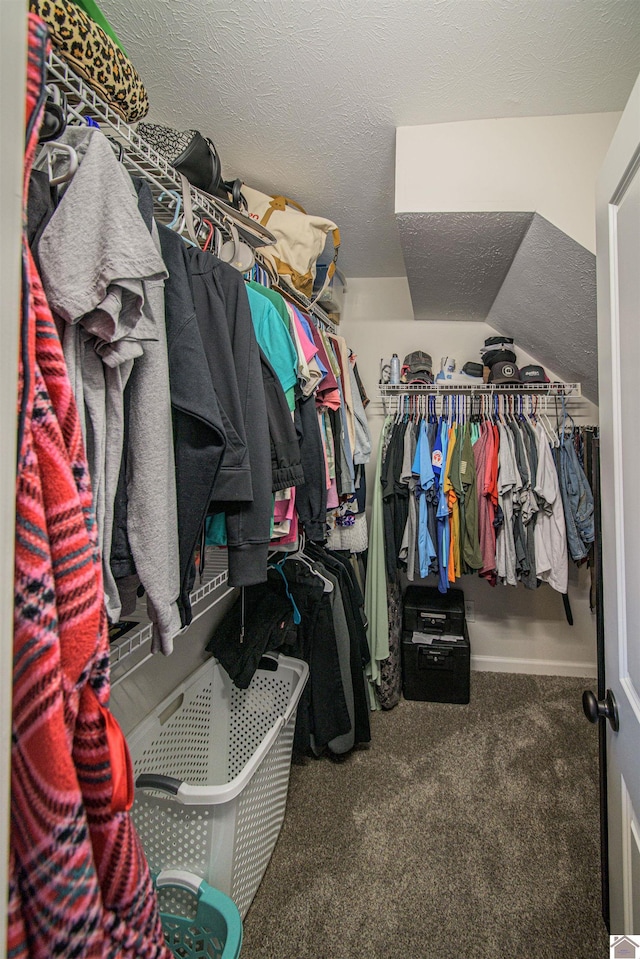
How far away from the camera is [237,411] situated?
0.87m

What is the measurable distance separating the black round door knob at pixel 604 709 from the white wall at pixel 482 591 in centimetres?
191

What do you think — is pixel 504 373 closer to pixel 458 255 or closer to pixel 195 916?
pixel 458 255

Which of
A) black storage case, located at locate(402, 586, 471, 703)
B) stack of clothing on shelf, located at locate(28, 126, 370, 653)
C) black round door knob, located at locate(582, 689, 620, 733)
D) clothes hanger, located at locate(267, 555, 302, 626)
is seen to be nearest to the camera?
stack of clothing on shelf, located at locate(28, 126, 370, 653)

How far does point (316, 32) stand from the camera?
3.76 ft

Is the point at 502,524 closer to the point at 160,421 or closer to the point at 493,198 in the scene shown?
the point at 493,198

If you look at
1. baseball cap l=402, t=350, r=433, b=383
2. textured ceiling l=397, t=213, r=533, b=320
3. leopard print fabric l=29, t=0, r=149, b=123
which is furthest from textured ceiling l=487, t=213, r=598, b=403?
leopard print fabric l=29, t=0, r=149, b=123

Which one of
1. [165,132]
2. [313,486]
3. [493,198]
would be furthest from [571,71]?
[313,486]

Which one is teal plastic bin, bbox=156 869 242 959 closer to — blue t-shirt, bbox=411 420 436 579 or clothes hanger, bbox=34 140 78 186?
clothes hanger, bbox=34 140 78 186

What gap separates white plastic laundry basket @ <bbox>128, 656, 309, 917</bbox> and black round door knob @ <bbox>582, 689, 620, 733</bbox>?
2.75 feet

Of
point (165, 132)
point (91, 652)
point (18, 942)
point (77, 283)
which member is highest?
point (165, 132)

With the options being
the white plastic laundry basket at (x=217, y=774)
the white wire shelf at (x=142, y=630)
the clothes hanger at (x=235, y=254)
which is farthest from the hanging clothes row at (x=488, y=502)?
the clothes hanger at (x=235, y=254)

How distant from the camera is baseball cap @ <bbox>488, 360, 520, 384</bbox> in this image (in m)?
2.36

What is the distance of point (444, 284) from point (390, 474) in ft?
3.32

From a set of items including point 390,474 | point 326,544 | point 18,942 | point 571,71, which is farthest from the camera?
point 390,474
